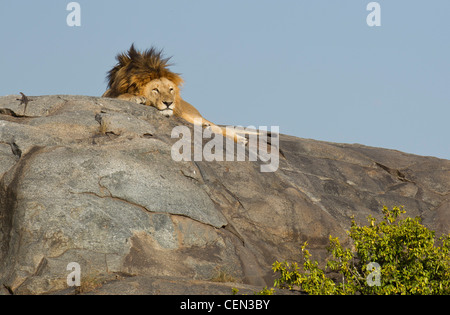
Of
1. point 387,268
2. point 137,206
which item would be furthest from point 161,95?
point 387,268

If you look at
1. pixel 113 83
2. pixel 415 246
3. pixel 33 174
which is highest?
pixel 113 83

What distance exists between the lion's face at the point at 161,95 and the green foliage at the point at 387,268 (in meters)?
4.42

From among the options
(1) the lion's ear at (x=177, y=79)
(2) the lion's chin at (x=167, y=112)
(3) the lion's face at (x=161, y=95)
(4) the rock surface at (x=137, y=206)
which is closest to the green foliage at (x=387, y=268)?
(4) the rock surface at (x=137, y=206)

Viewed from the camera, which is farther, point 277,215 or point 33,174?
point 277,215

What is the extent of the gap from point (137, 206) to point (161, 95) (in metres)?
3.78

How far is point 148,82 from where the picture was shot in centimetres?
1174

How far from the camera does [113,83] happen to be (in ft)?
40.0

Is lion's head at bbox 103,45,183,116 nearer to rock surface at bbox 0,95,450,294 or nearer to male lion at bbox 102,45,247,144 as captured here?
male lion at bbox 102,45,247,144

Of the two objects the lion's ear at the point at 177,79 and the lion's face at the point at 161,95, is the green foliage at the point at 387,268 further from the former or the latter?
the lion's ear at the point at 177,79

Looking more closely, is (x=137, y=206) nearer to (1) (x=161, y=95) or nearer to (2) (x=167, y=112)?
(2) (x=167, y=112)

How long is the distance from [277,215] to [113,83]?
4.25 metres

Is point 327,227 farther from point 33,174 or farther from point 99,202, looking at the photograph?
point 33,174
